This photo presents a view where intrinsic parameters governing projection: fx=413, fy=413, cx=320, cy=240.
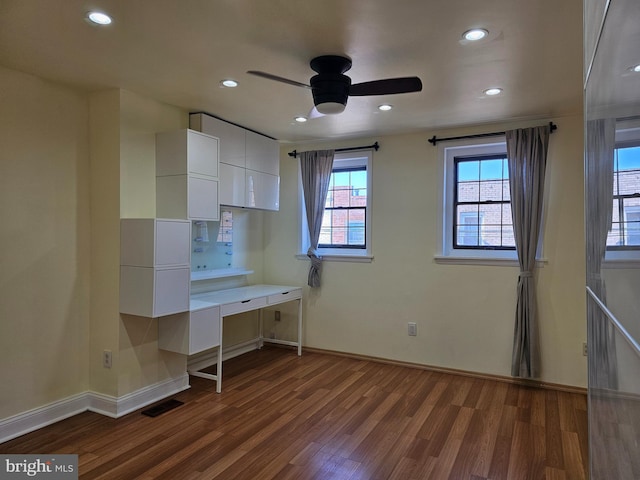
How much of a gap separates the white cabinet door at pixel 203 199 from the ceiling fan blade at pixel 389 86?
5.30ft

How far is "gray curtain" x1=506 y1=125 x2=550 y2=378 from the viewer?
382 cm

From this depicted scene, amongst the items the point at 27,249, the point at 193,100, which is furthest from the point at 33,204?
the point at 193,100

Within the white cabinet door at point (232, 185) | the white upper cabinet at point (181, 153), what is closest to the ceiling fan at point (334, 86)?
the white upper cabinet at point (181, 153)

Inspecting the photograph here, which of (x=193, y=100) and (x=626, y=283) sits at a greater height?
(x=193, y=100)

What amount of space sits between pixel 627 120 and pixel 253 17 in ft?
6.43

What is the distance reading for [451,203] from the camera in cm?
438

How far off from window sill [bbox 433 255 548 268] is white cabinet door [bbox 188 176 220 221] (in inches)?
91.2

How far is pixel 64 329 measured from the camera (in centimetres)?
320

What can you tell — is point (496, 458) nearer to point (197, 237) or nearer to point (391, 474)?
point (391, 474)

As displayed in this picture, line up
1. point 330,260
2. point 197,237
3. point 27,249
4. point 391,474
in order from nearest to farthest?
point 391,474
point 27,249
point 197,237
point 330,260

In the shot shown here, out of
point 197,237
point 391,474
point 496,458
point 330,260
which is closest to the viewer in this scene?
point 391,474

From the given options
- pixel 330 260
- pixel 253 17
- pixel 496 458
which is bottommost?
pixel 496 458

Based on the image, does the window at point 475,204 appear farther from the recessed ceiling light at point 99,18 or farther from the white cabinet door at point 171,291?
the recessed ceiling light at point 99,18

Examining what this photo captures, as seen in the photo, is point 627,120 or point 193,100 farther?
point 193,100
